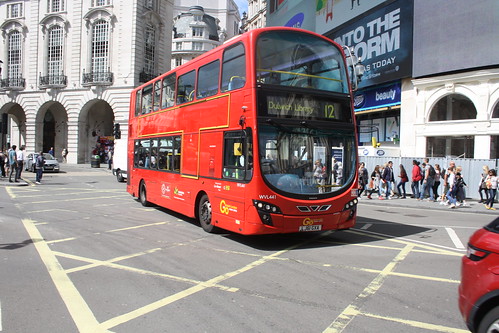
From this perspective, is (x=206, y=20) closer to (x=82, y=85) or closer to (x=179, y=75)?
(x=82, y=85)

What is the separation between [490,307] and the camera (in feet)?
10.1

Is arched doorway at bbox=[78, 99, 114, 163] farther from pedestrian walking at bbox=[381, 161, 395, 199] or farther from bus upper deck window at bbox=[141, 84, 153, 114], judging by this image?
pedestrian walking at bbox=[381, 161, 395, 199]

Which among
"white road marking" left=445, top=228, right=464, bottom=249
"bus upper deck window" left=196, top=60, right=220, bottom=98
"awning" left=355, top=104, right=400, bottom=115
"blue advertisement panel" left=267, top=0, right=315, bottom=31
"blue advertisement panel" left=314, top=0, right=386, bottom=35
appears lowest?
"white road marking" left=445, top=228, right=464, bottom=249

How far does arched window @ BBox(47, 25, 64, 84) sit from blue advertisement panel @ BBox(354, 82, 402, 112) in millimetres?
33090

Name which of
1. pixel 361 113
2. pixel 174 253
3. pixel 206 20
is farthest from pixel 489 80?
pixel 206 20

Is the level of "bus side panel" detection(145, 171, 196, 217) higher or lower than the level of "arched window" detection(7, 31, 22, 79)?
lower

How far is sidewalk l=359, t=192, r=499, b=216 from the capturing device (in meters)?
14.5

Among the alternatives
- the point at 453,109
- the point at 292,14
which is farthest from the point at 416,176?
the point at 292,14

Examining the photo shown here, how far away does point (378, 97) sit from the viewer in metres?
25.2

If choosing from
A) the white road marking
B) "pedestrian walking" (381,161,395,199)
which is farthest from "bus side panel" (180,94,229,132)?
"pedestrian walking" (381,161,395,199)

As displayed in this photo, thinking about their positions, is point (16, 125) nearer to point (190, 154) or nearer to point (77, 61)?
point (77, 61)

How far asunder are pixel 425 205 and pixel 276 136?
10914 millimetres

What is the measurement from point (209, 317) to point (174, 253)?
2.98 meters

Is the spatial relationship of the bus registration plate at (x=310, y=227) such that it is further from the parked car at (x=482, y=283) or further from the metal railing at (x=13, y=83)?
the metal railing at (x=13, y=83)
